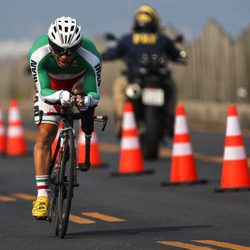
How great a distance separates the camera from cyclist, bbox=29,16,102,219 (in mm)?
12344

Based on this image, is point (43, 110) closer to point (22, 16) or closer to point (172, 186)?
point (172, 186)

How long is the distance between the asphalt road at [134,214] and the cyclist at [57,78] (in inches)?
22.6

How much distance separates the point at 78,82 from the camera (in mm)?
12812

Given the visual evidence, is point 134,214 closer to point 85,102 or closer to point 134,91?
point 85,102

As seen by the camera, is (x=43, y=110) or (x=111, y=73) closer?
(x=43, y=110)

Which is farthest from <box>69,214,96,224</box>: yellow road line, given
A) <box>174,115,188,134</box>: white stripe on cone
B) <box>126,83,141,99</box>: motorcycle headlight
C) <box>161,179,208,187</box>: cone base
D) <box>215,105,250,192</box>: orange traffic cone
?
<box>126,83,141,99</box>: motorcycle headlight

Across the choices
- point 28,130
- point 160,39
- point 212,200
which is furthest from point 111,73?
point 212,200

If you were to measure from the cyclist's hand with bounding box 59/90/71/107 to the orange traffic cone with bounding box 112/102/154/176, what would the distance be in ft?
21.6

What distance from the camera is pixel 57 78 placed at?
42.0 feet

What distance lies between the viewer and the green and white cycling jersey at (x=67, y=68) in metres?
12.6

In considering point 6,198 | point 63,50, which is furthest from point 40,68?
point 6,198

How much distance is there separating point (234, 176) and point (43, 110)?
371 cm

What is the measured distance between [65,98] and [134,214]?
220cm

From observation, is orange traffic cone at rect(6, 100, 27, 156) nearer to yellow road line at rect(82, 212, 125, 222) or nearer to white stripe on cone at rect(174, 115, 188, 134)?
white stripe on cone at rect(174, 115, 188, 134)
